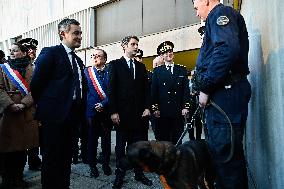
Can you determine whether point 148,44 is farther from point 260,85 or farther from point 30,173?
point 260,85

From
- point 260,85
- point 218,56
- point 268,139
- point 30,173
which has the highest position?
point 218,56

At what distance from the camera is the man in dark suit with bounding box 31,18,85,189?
10.1 feet

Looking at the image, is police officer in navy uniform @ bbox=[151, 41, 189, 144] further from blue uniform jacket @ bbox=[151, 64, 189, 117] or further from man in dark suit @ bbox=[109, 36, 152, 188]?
man in dark suit @ bbox=[109, 36, 152, 188]

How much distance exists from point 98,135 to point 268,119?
291 cm

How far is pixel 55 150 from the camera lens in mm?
3113

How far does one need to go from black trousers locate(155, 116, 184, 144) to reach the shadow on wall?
5.27ft

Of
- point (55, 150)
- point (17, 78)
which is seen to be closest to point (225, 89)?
point (55, 150)

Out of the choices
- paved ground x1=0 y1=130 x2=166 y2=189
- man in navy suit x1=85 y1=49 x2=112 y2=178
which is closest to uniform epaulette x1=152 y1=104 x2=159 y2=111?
man in navy suit x1=85 y1=49 x2=112 y2=178

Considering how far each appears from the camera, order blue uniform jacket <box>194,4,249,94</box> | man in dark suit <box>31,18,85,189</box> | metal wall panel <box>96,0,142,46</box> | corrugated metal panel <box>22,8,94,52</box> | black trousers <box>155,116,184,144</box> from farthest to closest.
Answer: corrugated metal panel <box>22,8,94,52</box> < metal wall panel <box>96,0,142,46</box> < black trousers <box>155,116,184,144</box> < man in dark suit <box>31,18,85,189</box> < blue uniform jacket <box>194,4,249,94</box>

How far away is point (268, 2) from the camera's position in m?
2.41

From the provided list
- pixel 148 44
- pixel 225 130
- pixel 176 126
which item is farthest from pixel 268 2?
pixel 148 44

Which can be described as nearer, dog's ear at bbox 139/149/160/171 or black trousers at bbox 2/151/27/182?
dog's ear at bbox 139/149/160/171

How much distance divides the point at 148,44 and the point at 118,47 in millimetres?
1875

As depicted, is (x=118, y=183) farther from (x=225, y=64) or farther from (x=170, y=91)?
(x=225, y=64)
